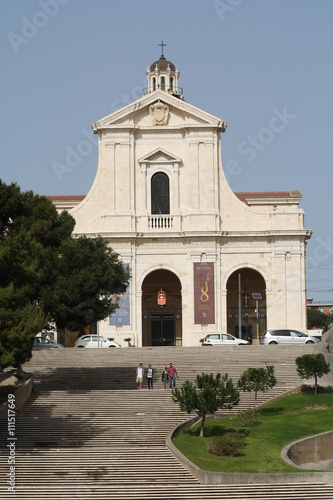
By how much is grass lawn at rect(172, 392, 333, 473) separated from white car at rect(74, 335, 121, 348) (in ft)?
57.8

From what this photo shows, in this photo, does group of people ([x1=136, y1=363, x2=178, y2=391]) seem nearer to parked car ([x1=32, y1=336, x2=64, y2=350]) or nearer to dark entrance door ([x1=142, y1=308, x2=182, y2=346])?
parked car ([x1=32, y1=336, x2=64, y2=350])

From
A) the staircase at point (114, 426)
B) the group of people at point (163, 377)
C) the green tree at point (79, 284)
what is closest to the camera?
the staircase at point (114, 426)

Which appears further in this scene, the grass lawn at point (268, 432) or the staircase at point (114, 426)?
the grass lawn at point (268, 432)

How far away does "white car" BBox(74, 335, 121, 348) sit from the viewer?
2190 inches

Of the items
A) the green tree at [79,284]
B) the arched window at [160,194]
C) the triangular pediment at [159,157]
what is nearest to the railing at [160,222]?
the arched window at [160,194]

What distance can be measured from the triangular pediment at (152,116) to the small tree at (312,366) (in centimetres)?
2694

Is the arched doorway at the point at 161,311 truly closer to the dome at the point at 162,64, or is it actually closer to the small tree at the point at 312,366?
the dome at the point at 162,64

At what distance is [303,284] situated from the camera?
62.9 metres

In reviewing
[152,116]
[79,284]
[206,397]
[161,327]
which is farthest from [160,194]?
[206,397]

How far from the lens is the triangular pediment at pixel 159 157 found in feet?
209

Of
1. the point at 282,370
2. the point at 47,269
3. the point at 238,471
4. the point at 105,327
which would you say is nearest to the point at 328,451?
the point at 238,471

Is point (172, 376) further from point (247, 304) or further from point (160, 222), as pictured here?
point (247, 304)

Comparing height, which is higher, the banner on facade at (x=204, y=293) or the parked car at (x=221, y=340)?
the banner on facade at (x=204, y=293)

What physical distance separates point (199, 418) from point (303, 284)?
1108 inches
